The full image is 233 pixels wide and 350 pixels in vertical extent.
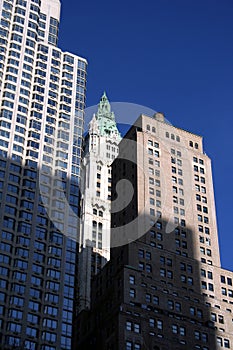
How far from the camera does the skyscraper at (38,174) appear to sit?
434ft

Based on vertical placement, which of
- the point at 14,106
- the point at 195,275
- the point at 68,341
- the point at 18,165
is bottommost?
the point at 68,341

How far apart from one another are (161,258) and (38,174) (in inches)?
1226

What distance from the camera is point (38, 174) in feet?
492

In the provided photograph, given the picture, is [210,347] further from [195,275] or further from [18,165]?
[18,165]

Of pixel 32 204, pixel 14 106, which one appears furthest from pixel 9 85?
pixel 32 204

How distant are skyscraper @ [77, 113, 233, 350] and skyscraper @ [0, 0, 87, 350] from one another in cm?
1272

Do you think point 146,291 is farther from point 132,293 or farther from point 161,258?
point 161,258

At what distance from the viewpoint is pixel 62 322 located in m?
134

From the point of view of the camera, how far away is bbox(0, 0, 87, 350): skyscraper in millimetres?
132375

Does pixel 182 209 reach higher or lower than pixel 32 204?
higher

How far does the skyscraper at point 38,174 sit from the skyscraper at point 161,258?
1272 centimetres

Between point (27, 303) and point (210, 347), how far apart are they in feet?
126

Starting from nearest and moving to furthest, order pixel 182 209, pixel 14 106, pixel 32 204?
pixel 32 204 → pixel 14 106 → pixel 182 209

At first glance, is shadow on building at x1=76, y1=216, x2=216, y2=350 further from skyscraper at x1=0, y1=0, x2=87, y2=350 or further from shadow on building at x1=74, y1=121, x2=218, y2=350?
skyscraper at x1=0, y1=0, x2=87, y2=350
